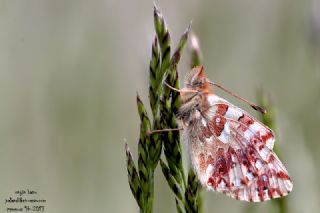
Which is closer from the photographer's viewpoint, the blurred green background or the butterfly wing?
the butterfly wing

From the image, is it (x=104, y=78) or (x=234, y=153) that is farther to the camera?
(x=104, y=78)

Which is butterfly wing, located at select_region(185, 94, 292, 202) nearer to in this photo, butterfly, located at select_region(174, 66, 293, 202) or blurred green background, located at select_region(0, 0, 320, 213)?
butterfly, located at select_region(174, 66, 293, 202)

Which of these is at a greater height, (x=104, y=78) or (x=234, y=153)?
(x=104, y=78)

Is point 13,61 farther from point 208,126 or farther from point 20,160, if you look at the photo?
point 208,126

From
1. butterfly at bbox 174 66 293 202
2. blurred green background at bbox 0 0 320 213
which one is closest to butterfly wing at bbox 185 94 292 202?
butterfly at bbox 174 66 293 202

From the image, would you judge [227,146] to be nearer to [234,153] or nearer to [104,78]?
[234,153]

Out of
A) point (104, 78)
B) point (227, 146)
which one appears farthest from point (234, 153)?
point (104, 78)
